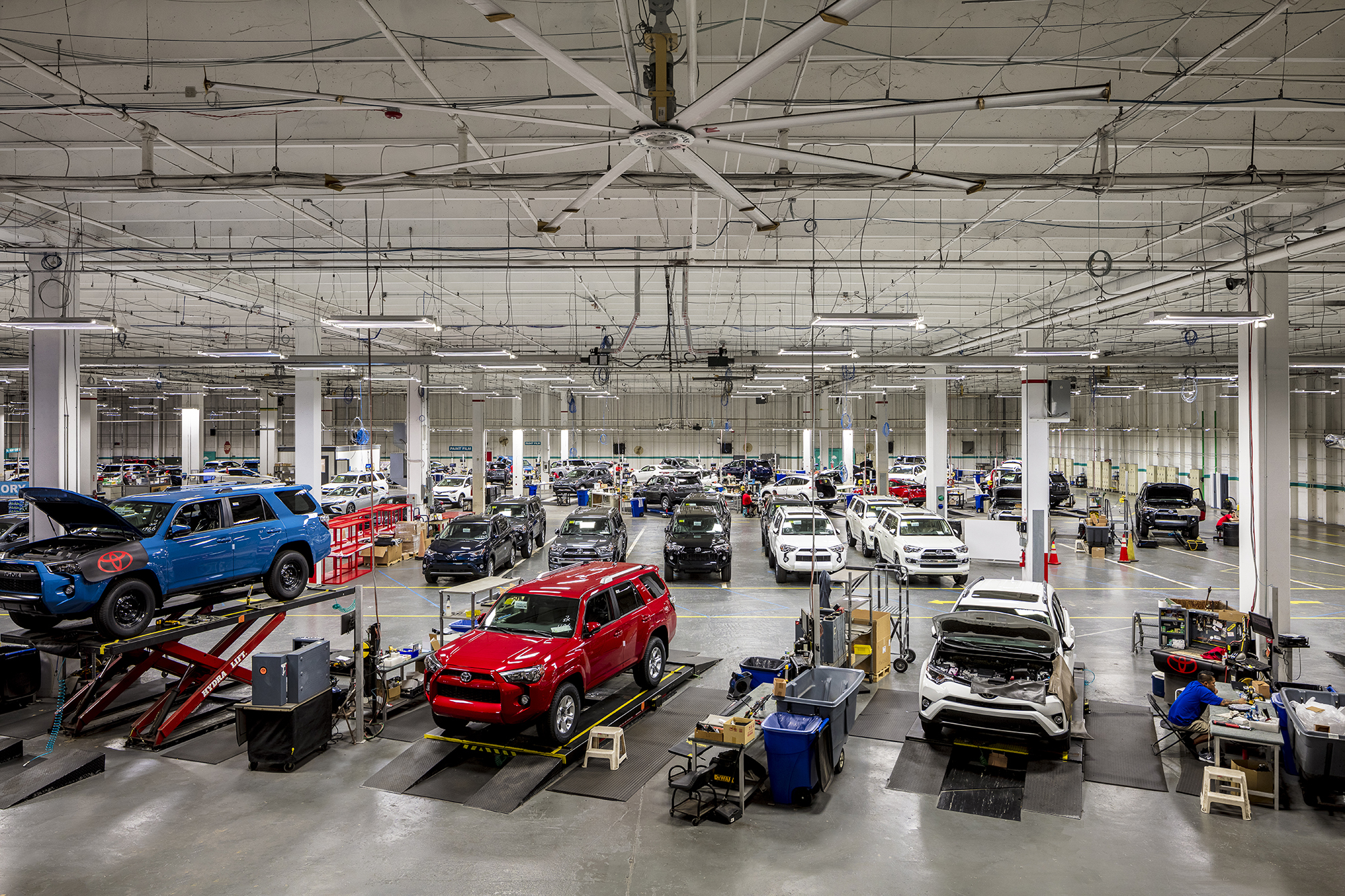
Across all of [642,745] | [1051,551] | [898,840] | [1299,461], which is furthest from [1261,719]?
[1299,461]

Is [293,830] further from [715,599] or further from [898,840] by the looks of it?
[715,599]

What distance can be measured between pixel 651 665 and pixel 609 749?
6.45 ft

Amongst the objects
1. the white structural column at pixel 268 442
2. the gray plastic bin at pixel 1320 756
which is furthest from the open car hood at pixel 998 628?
the white structural column at pixel 268 442

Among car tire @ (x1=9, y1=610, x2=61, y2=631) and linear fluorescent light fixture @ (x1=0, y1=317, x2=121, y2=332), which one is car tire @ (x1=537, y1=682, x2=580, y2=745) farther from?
linear fluorescent light fixture @ (x1=0, y1=317, x2=121, y2=332)

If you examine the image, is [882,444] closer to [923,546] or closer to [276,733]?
[923,546]

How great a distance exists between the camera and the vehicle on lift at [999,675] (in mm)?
7539

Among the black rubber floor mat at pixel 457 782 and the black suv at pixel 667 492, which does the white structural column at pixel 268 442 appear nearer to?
the black suv at pixel 667 492

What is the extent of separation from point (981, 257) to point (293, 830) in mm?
14270

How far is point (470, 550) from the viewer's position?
54.4 feet

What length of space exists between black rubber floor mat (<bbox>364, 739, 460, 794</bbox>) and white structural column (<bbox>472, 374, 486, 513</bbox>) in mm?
20762

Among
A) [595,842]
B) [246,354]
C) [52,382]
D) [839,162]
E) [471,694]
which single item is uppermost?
[246,354]

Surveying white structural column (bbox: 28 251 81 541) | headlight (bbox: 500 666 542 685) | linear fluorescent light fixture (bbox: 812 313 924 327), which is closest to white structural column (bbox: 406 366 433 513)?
white structural column (bbox: 28 251 81 541)

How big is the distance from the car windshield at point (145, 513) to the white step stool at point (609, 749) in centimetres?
500

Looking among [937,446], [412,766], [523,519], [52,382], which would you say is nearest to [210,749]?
[412,766]
